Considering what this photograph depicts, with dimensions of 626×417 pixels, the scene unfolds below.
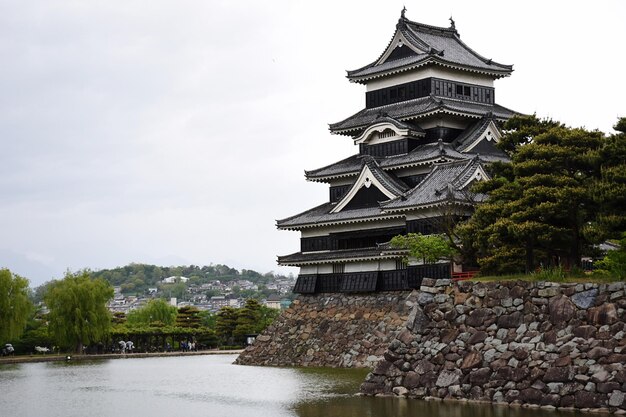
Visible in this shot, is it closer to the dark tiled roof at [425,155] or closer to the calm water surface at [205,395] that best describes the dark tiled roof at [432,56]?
the dark tiled roof at [425,155]

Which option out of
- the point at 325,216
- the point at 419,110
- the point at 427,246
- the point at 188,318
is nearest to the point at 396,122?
the point at 419,110

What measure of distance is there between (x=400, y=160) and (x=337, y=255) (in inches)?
204

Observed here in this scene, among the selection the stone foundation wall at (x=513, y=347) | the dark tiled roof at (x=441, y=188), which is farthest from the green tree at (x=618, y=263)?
the dark tiled roof at (x=441, y=188)

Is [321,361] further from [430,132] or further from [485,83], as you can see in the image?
[485,83]

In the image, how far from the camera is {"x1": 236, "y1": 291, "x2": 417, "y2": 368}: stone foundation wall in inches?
1725

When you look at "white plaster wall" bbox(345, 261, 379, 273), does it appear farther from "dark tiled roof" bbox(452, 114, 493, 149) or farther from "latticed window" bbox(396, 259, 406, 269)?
"dark tiled roof" bbox(452, 114, 493, 149)

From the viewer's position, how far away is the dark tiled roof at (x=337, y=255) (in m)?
45.4

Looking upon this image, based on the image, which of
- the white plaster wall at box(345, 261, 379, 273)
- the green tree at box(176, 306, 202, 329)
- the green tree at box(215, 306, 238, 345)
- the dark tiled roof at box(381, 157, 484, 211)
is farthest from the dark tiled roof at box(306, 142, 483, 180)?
the green tree at box(176, 306, 202, 329)

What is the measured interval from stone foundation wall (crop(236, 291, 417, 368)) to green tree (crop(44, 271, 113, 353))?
48.1 ft

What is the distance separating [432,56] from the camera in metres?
48.8

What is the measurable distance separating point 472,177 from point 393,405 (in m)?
17.6

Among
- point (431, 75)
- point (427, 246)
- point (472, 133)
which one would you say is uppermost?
point (431, 75)

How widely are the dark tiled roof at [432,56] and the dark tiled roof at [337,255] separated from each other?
9087 millimetres

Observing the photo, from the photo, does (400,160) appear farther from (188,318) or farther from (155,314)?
(155,314)
